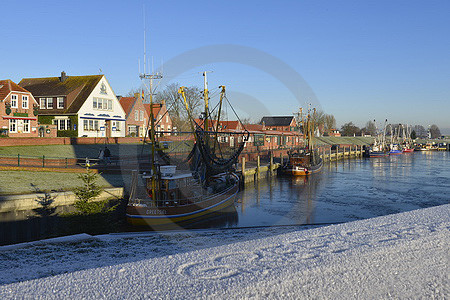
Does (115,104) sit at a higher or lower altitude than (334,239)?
higher

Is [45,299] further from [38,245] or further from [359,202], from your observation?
[359,202]

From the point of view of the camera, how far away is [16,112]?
4447 centimetres

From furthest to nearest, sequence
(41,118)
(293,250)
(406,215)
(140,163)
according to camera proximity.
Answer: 1. (41,118)
2. (140,163)
3. (406,215)
4. (293,250)

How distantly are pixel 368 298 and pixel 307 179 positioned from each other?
41.3 meters

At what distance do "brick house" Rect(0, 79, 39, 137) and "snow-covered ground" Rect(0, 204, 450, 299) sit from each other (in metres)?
35.5

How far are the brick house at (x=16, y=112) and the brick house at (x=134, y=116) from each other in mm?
18600

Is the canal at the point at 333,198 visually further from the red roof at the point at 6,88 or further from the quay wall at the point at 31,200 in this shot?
the red roof at the point at 6,88

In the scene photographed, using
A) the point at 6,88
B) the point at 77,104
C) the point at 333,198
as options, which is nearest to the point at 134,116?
the point at 77,104

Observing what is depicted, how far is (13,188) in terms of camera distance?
2103 cm

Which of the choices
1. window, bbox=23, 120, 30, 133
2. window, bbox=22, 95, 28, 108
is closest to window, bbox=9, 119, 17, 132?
window, bbox=23, 120, 30, 133

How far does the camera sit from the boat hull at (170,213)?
2142cm


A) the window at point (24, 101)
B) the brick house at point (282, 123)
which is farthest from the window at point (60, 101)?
the brick house at point (282, 123)

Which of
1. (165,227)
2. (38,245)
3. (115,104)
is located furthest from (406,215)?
(115,104)

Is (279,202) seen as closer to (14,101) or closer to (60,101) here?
(14,101)
